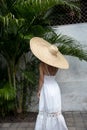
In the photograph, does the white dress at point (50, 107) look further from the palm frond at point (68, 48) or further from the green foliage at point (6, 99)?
the palm frond at point (68, 48)

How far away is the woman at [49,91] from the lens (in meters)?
5.82

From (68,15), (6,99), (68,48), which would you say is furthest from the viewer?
(68,15)

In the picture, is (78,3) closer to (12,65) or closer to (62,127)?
(12,65)

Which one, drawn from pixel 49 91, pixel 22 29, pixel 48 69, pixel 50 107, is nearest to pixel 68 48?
pixel 22 29

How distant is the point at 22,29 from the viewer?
283 inches

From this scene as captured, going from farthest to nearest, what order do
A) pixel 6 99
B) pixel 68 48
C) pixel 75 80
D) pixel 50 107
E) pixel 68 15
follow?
pixel 68 15 → pixel 75 80 → pixel 68 48 → pixel 6 99 → pixel 50 107

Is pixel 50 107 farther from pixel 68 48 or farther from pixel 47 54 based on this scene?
pixel 68 48

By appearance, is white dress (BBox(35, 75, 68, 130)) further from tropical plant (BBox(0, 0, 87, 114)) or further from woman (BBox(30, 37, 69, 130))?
tropical plant (BBox(0, 0, 87, 114))

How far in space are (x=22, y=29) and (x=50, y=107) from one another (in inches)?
79.5

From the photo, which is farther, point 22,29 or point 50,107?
point 22,29

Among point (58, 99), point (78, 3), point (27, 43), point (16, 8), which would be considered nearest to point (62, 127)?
point (58, 99)

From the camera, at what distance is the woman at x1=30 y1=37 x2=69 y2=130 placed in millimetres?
5820

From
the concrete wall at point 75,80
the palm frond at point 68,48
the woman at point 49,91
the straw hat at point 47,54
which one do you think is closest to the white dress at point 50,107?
the woman at point 49,91

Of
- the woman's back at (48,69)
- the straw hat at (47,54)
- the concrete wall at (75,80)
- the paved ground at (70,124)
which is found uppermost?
the straw hat at (47,54)
